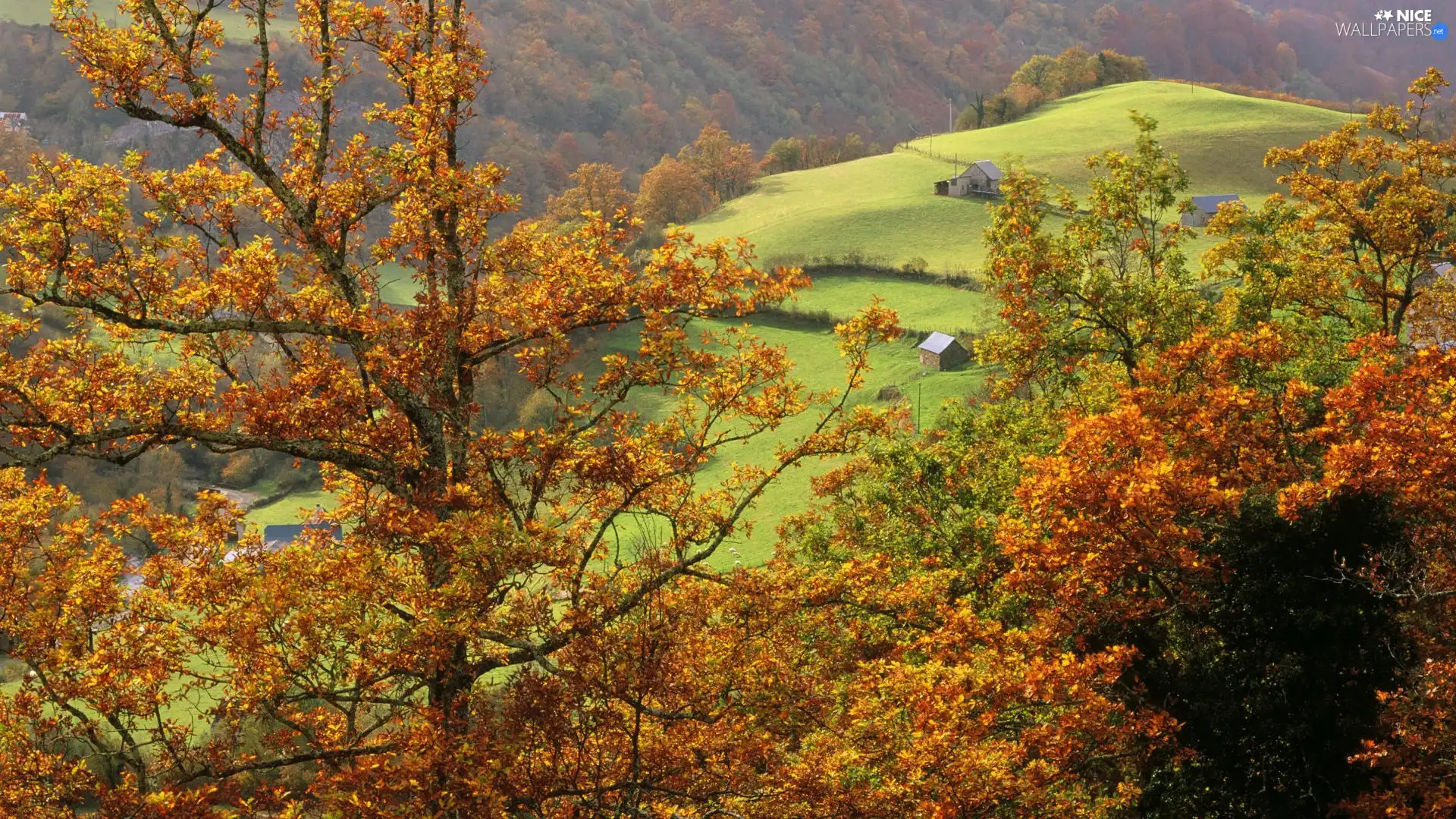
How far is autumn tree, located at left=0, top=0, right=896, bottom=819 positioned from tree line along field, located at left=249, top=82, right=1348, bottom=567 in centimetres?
3105

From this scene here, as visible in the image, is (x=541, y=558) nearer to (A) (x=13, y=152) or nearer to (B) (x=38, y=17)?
(A) (x=13, y=152)

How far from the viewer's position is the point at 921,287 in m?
68.2

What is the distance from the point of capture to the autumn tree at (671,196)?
98.1 metres

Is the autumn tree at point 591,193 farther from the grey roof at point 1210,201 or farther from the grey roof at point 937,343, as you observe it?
the grey roof at point 1210,201

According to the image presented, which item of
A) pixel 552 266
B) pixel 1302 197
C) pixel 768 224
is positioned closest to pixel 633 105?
pixel 768 224

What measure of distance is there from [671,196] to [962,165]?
988 inches

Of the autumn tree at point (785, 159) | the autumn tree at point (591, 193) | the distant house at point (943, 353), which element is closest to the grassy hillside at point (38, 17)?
the autumn tree at point (785, 159)

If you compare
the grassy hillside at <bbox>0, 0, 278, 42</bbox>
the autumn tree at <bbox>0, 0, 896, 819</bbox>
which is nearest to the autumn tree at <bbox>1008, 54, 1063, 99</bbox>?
the grassy hillside at <bbox>0, 0, 278, 42</bbox>

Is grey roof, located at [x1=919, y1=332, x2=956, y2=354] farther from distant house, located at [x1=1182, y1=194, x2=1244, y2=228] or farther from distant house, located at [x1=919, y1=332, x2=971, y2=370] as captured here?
distant house, located at [x1=1182, y1=194, x2=1244, y2=228]

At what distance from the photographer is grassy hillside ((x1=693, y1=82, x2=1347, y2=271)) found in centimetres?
7869

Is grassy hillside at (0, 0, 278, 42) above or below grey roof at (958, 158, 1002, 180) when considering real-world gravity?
above

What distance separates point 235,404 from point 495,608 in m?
3.70

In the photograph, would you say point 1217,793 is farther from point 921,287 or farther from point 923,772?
point 921,287

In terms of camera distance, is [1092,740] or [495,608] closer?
[495,608]
